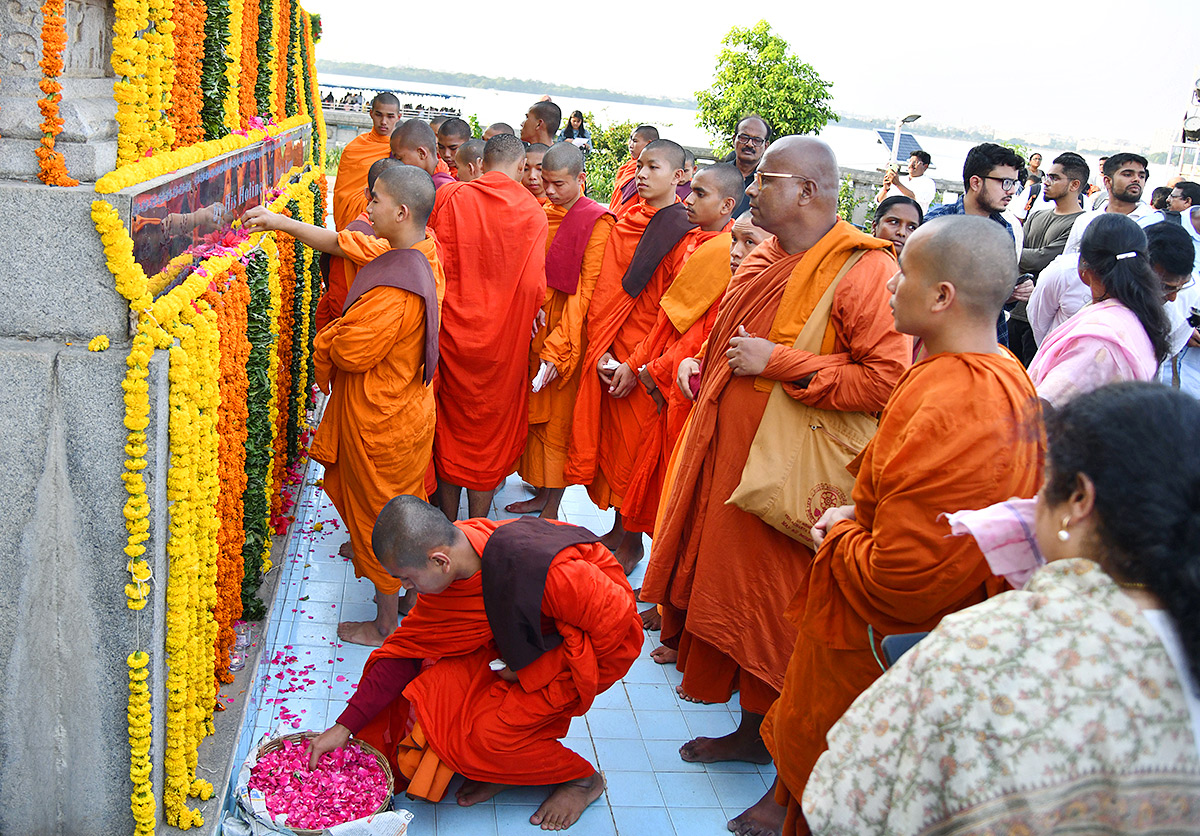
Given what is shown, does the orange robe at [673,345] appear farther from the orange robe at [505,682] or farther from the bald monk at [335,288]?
the bald monk at [335,288]

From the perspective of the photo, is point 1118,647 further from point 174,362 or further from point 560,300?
point 560,300

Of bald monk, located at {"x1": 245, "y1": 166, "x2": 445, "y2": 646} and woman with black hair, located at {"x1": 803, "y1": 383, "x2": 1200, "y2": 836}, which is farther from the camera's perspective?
bald monk, located at {"x1": 245, "y1": 166, "x2": 445, "y2": 646}

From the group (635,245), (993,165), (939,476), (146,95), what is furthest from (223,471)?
(993,165)

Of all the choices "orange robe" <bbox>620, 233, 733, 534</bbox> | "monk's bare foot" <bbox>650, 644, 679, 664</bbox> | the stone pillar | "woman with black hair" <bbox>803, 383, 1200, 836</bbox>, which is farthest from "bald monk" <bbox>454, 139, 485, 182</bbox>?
"woman with black hair" <bbox>803, 383, 1200, 836</bbox>

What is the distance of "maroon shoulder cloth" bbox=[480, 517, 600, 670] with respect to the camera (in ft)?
10.6

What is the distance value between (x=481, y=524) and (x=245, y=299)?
4.64ft

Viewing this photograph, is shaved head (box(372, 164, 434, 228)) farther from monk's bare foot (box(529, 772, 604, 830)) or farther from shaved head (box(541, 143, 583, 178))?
monk's bare foot (box(529, 772, 604, 830))

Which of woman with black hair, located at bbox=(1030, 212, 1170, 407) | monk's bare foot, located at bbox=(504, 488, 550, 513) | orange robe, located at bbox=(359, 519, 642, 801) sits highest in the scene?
woman with black hair, located at bbox=(1030, 212, 1170, 407)

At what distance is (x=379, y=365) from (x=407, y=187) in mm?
798

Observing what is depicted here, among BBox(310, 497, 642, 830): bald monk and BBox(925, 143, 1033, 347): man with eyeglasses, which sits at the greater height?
BBox(925, 143, 1033, 347): man with eyeglasses

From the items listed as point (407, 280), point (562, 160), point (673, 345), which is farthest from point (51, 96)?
point (562, 160)

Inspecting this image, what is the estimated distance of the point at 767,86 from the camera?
17.6m

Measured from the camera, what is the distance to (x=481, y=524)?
3.52 m

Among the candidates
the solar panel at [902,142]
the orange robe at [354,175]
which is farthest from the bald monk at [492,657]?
the solar panel at [902,142]
